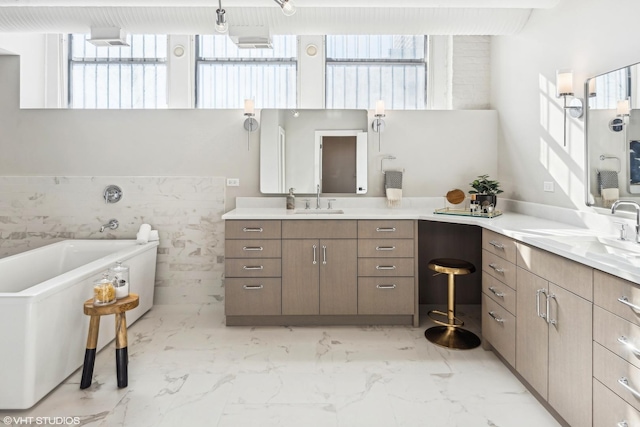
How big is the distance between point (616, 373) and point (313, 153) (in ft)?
9.58

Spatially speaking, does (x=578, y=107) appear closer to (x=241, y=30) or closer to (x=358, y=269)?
(x=358, y=269)

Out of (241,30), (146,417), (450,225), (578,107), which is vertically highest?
(241,30)

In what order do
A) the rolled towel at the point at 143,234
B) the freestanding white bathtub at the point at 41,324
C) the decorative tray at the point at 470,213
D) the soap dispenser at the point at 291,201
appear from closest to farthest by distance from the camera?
1. the freestanding white bathtub at the point at 41,324
2. the decorative tray at the point at 470,213
3. the rolled towel at the point at 143,234
4. the soap dispenser at the point at 291,201

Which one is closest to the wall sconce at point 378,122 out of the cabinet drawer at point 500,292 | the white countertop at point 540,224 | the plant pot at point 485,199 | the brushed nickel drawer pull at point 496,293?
the white countertop at point 540,224

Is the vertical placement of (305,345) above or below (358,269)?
below

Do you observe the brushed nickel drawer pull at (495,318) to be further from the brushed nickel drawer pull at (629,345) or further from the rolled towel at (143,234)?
the rolled towel at (143,234)

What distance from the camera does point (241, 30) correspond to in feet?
10.8

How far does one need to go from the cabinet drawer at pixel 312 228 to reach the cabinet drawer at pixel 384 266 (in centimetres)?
33

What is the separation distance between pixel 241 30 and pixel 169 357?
2.63 m

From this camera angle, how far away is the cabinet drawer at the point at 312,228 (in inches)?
129

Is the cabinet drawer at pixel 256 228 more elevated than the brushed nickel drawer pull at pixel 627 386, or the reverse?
the cabinet drawer at pixel 256 228

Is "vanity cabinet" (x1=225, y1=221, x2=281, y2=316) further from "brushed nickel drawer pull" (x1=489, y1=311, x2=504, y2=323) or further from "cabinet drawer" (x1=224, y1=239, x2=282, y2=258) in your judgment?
"brushed nickel drawer pull" (x1=489, y1=311, x2=504, y2=323)

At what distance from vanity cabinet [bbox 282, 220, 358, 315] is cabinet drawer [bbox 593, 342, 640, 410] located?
186 cm

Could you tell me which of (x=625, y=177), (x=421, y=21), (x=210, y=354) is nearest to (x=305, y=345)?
(x=210, y=354)
